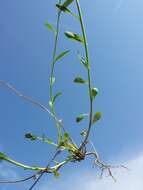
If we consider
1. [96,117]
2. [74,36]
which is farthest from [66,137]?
[74,36]

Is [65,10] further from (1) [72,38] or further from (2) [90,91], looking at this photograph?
(2) [90,91]

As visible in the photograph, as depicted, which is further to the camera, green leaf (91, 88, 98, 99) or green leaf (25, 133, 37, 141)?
green leaf (25, 133, 37, 141)

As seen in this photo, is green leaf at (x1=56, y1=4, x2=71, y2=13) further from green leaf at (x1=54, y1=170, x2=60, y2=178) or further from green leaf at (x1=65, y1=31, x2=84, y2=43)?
green leaf at (x1=54, y1=170, x2=60, y2=178)

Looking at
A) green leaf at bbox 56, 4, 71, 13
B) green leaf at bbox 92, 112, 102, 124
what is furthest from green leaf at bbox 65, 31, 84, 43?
green leaf at bbox 92, 112, 102, 124

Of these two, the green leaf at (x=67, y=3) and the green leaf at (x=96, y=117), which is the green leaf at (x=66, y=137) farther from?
the green leaf at (x=67, y=3)

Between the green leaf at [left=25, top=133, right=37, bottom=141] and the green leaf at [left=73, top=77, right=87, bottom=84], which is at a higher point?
the green leaf at [left=73, top=77, right=87, bottom=84]

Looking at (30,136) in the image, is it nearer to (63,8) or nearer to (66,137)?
(66,137)

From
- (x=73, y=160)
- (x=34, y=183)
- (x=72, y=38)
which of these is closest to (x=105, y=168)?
(x=73, y=160)

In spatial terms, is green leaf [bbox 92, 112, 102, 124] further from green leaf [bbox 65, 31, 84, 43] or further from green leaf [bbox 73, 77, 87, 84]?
green leaf [bbox 65, 31, 84, 43]

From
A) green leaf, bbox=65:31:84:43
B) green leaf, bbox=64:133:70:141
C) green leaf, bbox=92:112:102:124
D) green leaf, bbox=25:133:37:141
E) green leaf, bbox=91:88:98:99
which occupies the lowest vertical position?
green leaf, bbox=64:133:70:141

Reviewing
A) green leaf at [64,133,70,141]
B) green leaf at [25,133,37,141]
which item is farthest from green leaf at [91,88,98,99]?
green leaf at [25,133,37,141]

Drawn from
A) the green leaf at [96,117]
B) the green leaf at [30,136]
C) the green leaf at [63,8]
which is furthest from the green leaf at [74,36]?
the green leaf at [30,136]
